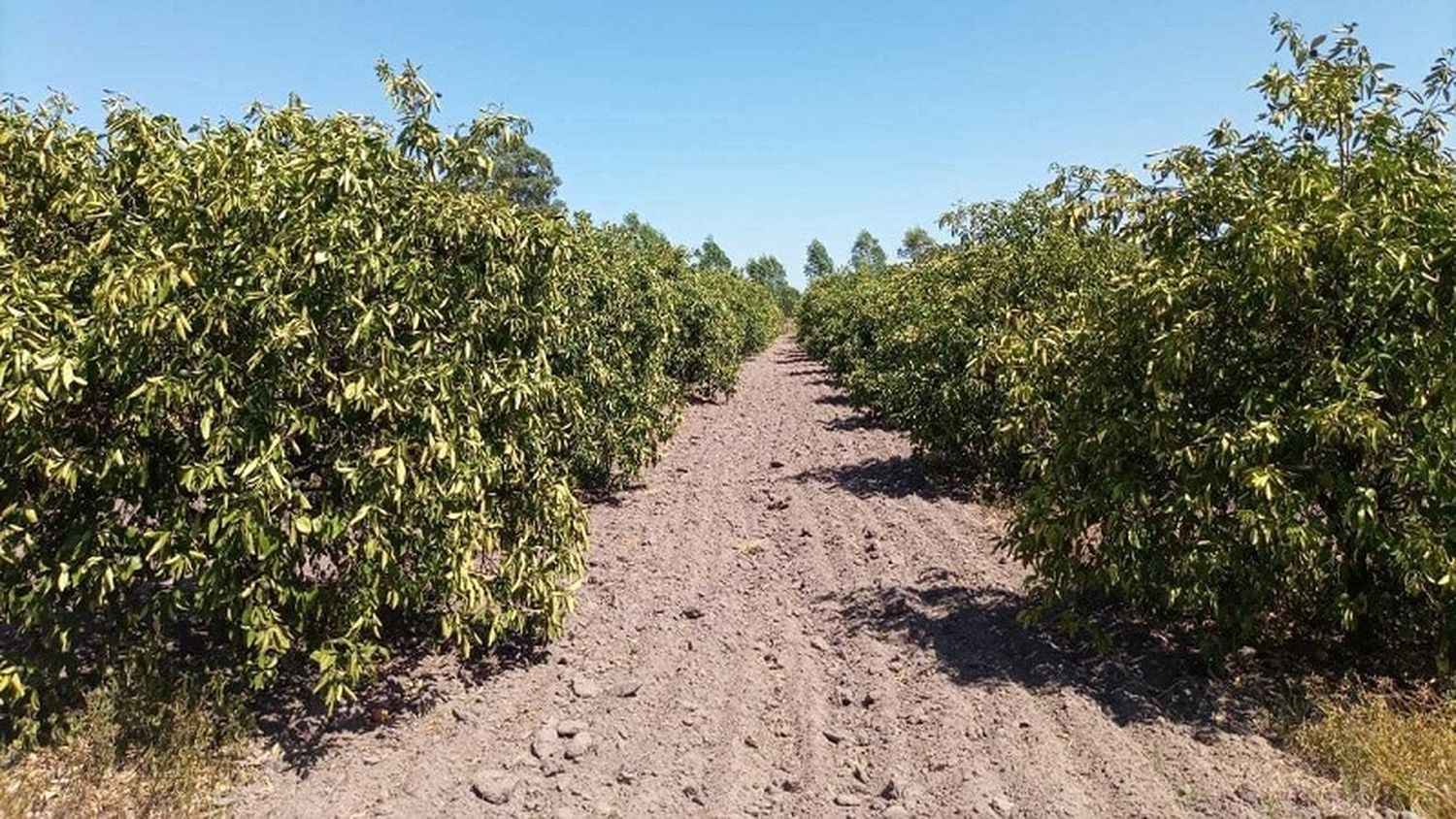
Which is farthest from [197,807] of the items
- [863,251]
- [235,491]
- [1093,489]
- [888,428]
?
[863,251]

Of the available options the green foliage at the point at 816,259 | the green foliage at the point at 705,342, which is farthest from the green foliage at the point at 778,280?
the green foliage at the point at 705,342

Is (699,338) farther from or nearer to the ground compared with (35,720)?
farther from the ground

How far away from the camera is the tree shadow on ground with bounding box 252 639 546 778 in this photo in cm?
466

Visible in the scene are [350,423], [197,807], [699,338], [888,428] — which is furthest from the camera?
[699,338]

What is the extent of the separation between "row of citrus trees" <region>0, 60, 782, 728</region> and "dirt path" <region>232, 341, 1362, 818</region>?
1.98ft

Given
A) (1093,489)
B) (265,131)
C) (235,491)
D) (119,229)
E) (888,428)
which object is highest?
(265,131)

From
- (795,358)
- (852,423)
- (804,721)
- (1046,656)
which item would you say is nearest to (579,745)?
(804,721)

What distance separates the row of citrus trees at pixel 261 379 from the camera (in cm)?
399

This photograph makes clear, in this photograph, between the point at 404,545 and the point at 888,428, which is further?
the point at 888,428

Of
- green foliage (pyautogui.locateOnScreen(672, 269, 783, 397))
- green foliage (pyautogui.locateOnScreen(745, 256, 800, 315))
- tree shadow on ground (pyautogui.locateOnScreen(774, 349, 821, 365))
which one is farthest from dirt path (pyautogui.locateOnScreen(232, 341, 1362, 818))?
green foliage (pyautogui.locateOnScreen(745, 256, 800, 315))

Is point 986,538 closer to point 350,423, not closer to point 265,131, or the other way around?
point 350,423

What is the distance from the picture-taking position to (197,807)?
3.98 metres

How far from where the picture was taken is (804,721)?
4.95 metres

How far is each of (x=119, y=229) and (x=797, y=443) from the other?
11.5 metres
